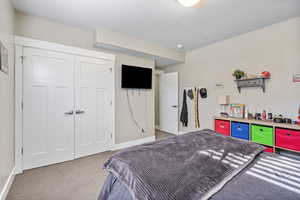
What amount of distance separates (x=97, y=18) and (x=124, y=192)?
2720 mm

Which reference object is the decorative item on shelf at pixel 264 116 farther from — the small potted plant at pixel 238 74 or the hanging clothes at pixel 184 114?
the hanging clothes at pixel 184 114

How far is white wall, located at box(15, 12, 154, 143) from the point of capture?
2413 mm

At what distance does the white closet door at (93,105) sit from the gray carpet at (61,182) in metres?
0.47

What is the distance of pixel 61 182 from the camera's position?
2.00 m

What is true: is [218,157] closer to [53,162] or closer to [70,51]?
[53,162]

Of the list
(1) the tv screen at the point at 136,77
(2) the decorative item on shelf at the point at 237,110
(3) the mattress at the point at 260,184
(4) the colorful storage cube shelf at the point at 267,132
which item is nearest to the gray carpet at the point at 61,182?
(3) the mattress at the point at 260,184

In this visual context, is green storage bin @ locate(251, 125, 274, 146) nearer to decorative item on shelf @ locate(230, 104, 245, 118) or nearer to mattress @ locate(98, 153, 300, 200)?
decorative item on shelf @ locate(230, 104, 245, 118)

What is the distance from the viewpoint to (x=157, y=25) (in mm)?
2762

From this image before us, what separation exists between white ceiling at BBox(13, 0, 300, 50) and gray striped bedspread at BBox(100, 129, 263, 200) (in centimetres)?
207

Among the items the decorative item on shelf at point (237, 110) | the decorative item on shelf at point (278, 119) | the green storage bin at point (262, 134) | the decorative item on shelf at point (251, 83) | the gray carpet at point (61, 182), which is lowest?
the gray carpet at point (61, 182)

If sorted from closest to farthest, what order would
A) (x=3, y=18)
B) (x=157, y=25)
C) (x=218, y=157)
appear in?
(x=218, y=157) → (x=3, y=18) → (x=157, y=25)

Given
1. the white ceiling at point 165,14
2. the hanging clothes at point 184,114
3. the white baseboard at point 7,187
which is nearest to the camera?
the white baseboard at point 7,187

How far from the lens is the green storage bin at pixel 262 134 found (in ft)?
7.93

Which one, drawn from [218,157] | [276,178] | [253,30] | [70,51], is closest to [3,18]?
[70,51]
